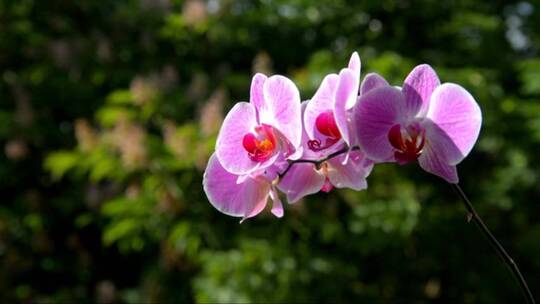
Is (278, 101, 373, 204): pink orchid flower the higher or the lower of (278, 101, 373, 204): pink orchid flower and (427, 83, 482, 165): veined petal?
the lower

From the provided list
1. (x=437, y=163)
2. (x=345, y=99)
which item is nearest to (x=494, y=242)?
(x=437, y=163)

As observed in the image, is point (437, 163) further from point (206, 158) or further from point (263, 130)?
point (206, 158)

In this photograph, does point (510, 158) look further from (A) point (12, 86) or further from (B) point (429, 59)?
(A) point (12, 86)

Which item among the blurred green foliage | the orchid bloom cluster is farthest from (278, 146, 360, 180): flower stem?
the blurred green foliage

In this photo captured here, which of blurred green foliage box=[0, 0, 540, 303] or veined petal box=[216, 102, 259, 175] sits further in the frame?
blurred green foliage box=[0, 0, 540, 303]

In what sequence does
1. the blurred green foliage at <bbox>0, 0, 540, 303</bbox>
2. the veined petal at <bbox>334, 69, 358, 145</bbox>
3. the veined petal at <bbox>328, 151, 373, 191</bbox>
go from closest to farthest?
the veined petal at <bbox>334, 69, 358, 145</bbox>, the veined petal at <bbox>328, 151, 373, 191</bbox>, the blurred green foliage at <bbox>0, 0, 540, 303</bbox>

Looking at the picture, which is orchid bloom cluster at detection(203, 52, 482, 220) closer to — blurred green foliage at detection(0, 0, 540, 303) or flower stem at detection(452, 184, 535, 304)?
flower stem at detection(452, 184, 535, 304)

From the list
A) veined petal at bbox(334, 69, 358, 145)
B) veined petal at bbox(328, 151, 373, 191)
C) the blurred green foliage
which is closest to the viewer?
veined petal at bbox(334, 69, 358, 145)

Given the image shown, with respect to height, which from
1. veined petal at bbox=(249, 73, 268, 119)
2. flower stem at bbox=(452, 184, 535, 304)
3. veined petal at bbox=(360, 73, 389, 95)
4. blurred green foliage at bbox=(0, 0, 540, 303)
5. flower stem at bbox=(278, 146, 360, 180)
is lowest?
blurred green foliage at bbox=(0, 0, 540, 303)
